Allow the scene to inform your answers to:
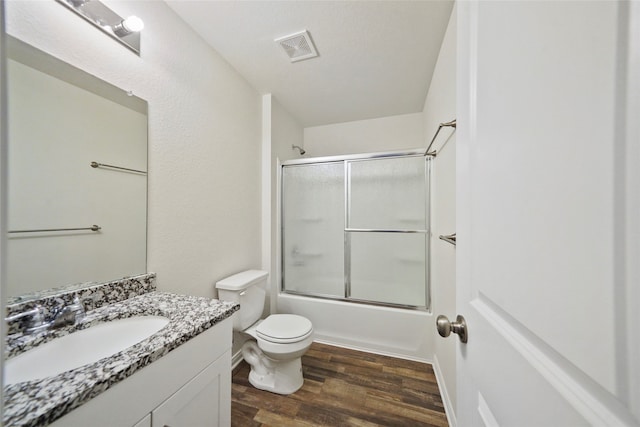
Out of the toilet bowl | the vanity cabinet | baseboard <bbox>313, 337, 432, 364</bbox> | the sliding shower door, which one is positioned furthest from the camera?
the sliding shower door

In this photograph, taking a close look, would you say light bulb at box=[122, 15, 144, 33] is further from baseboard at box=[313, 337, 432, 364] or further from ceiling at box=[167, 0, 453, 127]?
baseboard at box=[313, 337, 432, 364]

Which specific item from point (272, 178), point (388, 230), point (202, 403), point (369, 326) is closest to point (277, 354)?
point (202, 403)

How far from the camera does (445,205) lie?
153 cm

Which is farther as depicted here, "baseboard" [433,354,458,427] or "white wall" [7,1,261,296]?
"baseboard" [433,354,458,427]

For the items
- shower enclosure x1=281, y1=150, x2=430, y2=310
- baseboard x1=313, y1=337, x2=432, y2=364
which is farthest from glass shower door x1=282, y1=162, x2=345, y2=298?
baseboard x1=313, y1=337, x2=432, y2=364

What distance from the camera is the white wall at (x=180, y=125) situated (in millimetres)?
970

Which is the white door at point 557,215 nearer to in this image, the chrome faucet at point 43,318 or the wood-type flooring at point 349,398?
the wood-type flooring at point 349,398

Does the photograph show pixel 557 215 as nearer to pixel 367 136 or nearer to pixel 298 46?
pixel 298 46

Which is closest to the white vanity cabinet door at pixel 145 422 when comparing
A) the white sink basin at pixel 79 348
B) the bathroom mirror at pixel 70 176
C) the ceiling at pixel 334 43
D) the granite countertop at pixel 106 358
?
the granite countertop at pixel 106 358

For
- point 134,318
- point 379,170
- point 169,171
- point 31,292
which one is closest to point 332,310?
point 379,170

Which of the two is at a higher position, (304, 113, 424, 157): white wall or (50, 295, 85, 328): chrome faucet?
(304, 113, 424, 157): white wall

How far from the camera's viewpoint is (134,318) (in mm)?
959

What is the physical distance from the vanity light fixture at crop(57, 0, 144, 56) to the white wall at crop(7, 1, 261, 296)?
3 cm

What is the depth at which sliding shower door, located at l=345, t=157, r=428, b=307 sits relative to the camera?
211 cm
